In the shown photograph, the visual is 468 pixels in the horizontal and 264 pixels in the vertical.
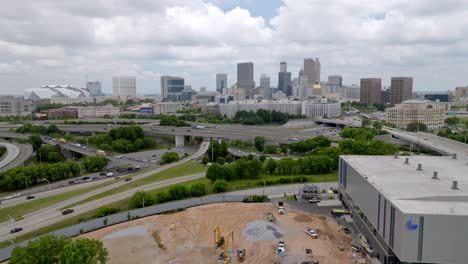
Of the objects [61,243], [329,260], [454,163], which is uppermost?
[454,163]

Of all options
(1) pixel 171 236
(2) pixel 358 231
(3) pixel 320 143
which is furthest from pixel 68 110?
(2) pixel 358 231

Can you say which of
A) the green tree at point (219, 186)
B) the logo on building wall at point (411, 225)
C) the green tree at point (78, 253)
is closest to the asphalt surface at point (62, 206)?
the green tree at point (219, 186)

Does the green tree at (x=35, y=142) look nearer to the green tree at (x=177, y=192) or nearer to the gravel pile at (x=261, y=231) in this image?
the green tree at (x=177, y=192)

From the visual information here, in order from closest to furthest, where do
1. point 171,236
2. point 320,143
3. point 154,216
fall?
1. point 171,236
2. point 154,216
3. point 320,143

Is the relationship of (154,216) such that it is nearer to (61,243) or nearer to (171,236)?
(171,236)

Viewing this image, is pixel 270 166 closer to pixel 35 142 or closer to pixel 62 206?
pixel 62 206

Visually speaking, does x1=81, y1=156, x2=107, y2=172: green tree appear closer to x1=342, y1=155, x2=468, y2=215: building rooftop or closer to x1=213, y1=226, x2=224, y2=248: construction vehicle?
x1=213, y1=226, x2=224, y2=248: construction vehicle

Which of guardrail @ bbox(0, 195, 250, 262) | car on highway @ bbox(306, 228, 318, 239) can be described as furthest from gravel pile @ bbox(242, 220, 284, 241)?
guardrail @ bbox(0, 195, 250, 262)
